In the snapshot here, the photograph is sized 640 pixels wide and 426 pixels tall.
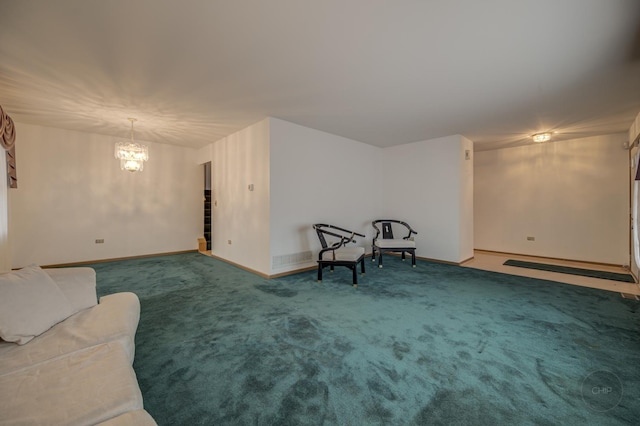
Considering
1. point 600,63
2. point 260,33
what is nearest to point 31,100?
point 260,33

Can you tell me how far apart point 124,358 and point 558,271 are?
253 inches

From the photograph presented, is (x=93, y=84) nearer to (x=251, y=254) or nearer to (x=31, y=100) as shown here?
(x=31, y=100)

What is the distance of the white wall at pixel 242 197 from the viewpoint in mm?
4387

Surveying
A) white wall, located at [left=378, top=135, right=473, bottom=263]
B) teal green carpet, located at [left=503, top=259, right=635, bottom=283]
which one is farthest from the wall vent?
teal green carpet, located at [left=503, top=259, right=635, bottom=283]

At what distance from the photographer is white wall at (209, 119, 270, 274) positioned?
14.4 ft

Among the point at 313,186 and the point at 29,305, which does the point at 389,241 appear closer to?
the point at 313,186

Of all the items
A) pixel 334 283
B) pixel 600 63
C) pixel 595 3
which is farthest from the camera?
pixel 334 283

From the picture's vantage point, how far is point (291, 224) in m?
4.55

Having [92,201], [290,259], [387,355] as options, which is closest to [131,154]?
[92,201]

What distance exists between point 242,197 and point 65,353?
3.77m

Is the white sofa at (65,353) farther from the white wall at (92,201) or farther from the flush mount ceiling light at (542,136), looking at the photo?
the flush mount ceiling light at (542,136)

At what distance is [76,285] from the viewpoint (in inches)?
76.6

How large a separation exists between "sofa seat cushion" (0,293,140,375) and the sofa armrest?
0.07 meters

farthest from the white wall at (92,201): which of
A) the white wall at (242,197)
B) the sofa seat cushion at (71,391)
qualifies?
the sofa seat cushion at (71,391)
